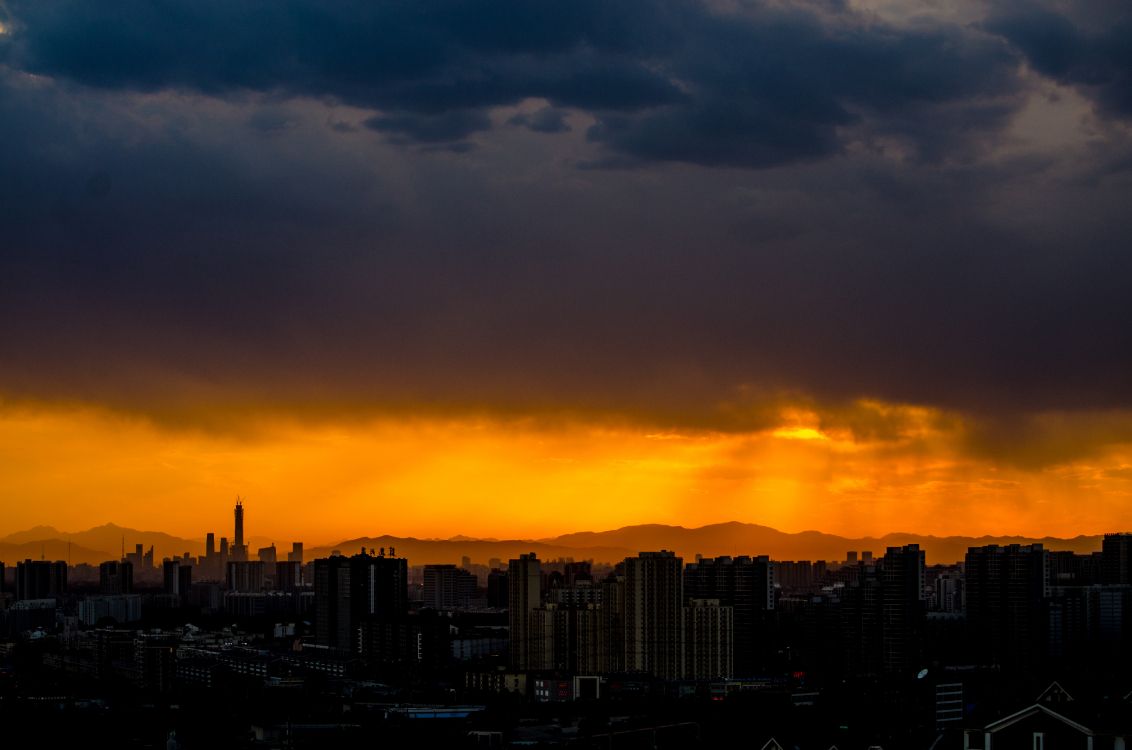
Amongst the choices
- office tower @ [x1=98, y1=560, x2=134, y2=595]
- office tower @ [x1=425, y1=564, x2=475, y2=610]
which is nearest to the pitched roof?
office tower @ [x1=425, y1=564, x2=475, y2=610]

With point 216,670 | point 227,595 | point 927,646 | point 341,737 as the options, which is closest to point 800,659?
point 927,646

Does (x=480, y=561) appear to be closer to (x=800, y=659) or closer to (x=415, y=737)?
(x=800, y=659)

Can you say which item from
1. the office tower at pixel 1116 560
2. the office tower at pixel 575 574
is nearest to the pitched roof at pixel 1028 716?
the office tower at pixel 1116 560

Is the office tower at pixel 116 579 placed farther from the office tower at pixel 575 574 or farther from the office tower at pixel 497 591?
the office tower at pixel 575 574

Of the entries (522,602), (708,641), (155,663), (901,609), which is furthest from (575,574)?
(901,609)

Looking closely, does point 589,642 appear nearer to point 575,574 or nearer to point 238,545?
point 575,574
